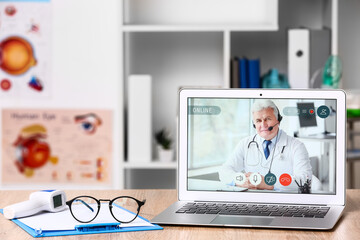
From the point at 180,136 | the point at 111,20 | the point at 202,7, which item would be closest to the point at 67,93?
the point at 111,20

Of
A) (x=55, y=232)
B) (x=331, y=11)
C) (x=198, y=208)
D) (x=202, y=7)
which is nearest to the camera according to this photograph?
(x=55, y=232)

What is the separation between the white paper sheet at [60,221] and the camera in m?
1.05

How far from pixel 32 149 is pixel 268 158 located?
1965mm

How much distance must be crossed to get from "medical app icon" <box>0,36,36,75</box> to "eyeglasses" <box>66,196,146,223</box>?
5.80 ft

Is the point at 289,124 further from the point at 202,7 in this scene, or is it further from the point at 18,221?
the point at 202,7

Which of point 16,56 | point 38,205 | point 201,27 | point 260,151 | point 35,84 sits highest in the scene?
point 201,27

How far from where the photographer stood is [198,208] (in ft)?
3.84

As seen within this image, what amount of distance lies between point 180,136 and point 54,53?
1.81m

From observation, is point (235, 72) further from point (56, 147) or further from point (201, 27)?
point (56, 147)

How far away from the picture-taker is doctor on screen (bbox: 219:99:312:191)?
1191 mm

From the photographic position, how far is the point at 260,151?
Result: 1.20 m

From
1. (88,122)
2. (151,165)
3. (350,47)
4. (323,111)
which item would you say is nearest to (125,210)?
(323,111)

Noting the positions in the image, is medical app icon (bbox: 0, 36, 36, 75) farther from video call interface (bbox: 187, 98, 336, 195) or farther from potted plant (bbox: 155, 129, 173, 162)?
video call interface (bbox: 187, 98, 336, 195)

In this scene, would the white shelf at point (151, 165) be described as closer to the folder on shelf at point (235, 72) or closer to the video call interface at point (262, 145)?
the folder on shelf at point (235, 72)
